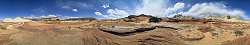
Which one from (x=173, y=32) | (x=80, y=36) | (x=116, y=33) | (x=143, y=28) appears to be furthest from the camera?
(x=173, y=32)

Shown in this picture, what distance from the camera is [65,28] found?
18125 millimetres

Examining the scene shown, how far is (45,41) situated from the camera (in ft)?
53.3

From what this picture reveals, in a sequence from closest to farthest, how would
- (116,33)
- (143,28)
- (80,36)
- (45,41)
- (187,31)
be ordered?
(45,41) → (80,36) → (116,33) → (143,28) → (187,31)

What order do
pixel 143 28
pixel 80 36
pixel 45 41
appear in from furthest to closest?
pixel 143 28
pixel 80 36
pixel 45 41

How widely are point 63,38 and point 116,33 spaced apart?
3.54 metres

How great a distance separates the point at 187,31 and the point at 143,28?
441 cm

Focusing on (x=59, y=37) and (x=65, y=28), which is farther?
(x=65, y=28)

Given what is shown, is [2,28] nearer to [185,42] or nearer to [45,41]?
[45,41]

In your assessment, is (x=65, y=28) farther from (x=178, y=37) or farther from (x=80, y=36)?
(x=178, y=37)

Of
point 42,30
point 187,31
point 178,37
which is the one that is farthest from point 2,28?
point 187,31

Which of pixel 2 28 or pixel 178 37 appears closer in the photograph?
pixel 2 28

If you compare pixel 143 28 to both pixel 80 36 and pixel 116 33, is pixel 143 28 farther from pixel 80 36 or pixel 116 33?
pixel 80 36

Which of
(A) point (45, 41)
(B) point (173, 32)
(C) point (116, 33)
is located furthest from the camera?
(B) point (173, 32)

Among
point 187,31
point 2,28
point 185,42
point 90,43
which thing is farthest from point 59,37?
point 187,31
